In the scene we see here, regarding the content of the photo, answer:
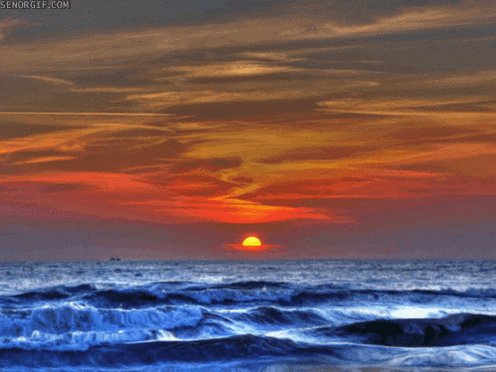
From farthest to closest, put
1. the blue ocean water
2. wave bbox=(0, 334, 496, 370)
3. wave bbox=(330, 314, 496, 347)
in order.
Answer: wave bbox=(330, 314, 496, 347) < the blue ocean water < wave bbox=(0, 334, 496, 370)

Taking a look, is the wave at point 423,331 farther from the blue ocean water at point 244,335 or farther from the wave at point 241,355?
the wave at point 241,355

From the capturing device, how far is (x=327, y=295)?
132 feet

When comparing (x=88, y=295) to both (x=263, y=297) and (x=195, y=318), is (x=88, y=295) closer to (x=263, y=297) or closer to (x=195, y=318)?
(x=263, y=297)

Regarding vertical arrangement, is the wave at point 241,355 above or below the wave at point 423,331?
below

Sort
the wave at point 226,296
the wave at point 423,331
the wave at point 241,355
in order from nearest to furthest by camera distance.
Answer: the wave at point 241,355, the wave at point 423,331, the wave at point 226,296

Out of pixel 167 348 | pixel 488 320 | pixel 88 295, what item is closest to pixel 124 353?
pixel 167 348

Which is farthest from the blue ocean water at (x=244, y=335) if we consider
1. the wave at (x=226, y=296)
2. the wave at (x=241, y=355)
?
the wave at (x=226, y=296)

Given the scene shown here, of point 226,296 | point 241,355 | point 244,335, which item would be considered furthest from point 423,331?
point 226,296

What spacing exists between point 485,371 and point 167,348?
7.61 metres

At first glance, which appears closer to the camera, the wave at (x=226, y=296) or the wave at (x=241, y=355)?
the wave at (x=241, y=355)

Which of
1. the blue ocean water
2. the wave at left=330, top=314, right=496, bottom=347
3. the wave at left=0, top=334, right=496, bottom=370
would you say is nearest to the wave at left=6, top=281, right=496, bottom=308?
the blue ocean water

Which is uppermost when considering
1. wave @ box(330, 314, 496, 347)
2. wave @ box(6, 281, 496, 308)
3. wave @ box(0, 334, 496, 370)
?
wave @ box(6, 281, 496, 308)

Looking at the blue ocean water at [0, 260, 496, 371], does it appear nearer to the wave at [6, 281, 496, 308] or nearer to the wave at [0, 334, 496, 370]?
the wave at [0, 334, 496, 370]

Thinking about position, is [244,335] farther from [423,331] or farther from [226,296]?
[226,296]
